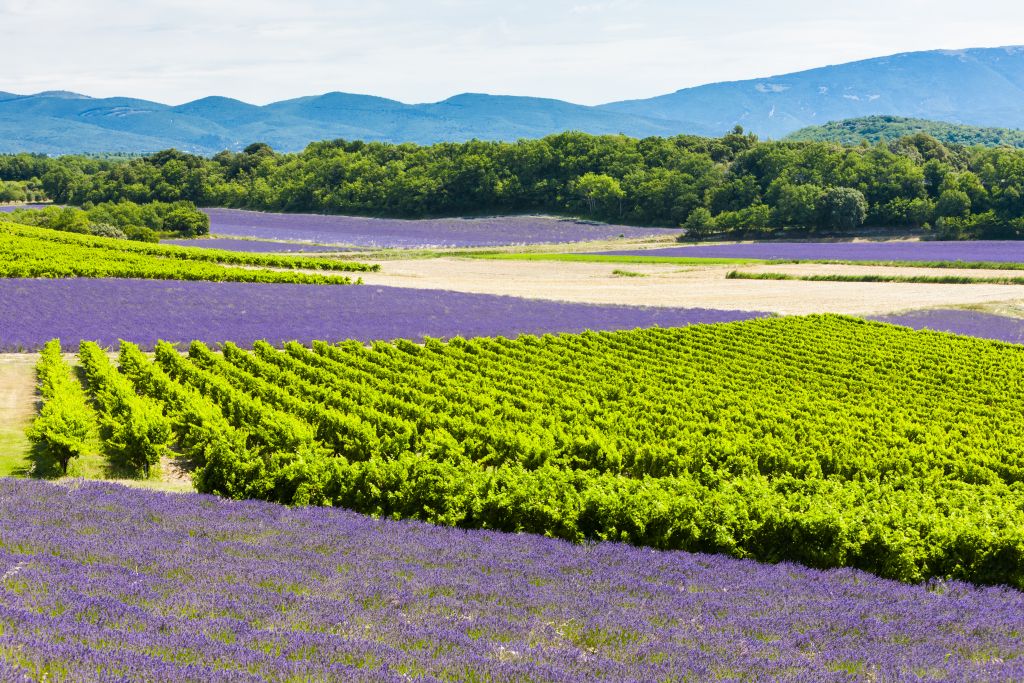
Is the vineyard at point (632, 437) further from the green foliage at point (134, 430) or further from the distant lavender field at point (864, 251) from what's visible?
the distant lavender field at point (864, 251)

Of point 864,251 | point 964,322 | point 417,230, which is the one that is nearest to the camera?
point 964,322

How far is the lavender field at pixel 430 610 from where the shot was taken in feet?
24.5

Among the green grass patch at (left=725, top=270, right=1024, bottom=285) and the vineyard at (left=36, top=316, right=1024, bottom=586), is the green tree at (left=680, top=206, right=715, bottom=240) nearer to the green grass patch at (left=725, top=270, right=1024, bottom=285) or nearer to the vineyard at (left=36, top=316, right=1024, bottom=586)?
the green grass patch at (left=725, top=270, right=1024, bottom=285)

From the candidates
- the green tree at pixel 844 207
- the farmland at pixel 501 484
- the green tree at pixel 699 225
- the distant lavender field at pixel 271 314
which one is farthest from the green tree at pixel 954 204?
the distant lavender field at pixel 271 314

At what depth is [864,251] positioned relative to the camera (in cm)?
7312

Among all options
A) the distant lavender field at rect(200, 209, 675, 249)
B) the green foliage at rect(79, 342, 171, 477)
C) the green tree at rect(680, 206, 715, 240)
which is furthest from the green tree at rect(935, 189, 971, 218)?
the green foliage at rect(79, 342, 171, 477)

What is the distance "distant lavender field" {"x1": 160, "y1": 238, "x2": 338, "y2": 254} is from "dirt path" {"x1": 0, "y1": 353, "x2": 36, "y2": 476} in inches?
1880

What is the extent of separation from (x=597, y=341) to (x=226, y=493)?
15.9m

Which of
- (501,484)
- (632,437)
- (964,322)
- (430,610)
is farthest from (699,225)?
(430,610)

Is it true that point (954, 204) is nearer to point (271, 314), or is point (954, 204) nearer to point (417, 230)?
point (417, 230)

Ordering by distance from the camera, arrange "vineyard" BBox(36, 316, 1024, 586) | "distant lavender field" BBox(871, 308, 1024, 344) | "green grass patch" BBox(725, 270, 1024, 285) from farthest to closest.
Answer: "green grass patch" BBox(725, 270, 1024, 285), "distant lavender field" BBox(871, 308, 1024, 344), "vineyard" BBox(36, 316, 1024, 586)

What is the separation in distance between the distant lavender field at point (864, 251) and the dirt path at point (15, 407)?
5605 centimetres

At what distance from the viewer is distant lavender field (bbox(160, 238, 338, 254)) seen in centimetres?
7444

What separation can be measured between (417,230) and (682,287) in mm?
54751
